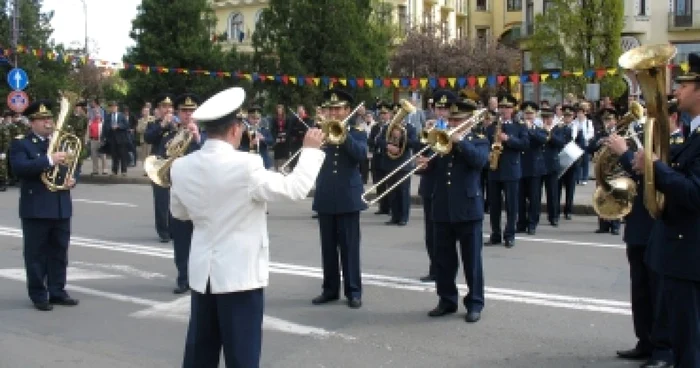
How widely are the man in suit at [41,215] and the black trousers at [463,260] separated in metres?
3.71

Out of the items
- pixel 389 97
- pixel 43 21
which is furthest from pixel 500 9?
pixel 43 21

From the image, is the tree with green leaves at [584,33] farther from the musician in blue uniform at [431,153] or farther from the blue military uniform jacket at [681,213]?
the blue military uniform jacket at [681,213]

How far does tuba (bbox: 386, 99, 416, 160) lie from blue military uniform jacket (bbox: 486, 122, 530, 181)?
4.89 ft

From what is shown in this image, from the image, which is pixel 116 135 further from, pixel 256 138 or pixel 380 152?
pixel 256 138

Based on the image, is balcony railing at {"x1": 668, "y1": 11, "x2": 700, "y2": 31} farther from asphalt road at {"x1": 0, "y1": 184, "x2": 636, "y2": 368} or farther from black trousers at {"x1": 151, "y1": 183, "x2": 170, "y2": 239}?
black trousers at {"x1": 151, "y1": 183, "x2": 170, "y2": 239}

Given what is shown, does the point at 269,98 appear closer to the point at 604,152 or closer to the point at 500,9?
the point at 604,152

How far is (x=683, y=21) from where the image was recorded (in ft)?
145

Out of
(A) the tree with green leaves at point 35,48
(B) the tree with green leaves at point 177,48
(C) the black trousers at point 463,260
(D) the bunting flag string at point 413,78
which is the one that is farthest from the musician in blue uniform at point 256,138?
(A) the tree with green leaves at point 35,48

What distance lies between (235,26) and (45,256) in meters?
53.8

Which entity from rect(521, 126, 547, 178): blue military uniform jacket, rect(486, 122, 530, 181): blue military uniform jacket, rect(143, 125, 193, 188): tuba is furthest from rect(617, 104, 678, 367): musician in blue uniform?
rect(521, 126, 547, 178): blue military uniform jacket

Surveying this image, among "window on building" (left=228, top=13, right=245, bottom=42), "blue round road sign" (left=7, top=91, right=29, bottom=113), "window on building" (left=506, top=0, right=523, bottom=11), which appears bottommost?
"blue round road sign" (left=7, top=91, right=29, bottom=113)

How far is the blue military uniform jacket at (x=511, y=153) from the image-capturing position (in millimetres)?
12211

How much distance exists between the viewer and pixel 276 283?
9.25 meters

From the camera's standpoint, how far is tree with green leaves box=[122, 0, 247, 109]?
1061 inches
